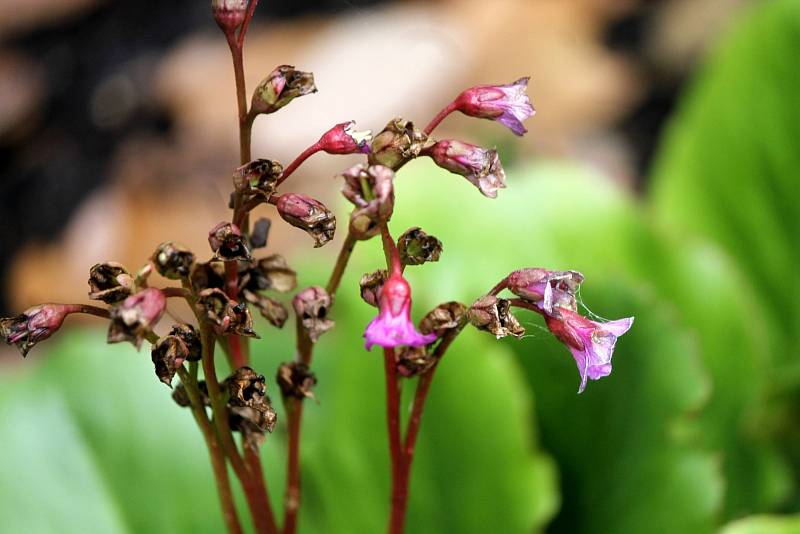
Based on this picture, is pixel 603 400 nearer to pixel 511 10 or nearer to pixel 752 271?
pixel 752 271

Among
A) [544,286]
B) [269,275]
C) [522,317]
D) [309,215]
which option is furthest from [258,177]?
[522,317]

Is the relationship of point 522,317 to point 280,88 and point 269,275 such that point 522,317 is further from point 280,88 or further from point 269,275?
point 280,88

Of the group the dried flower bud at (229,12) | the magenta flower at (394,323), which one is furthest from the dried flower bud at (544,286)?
the dried flower bud at (229,12)

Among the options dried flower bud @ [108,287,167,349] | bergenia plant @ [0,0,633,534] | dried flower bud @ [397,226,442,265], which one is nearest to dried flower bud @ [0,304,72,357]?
bergenia plant @ [0,0,633,534]

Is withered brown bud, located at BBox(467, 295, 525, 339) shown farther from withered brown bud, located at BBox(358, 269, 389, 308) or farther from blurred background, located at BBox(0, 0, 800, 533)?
blurred background, located at BBox(0, 0, 800, 533)

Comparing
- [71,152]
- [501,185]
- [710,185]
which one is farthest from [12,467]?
[71,152]

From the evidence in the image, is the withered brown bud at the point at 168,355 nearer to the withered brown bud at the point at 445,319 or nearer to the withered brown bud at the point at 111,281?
the withered brown bud at the point at 111,281
